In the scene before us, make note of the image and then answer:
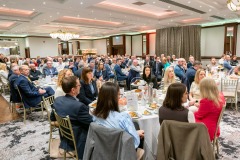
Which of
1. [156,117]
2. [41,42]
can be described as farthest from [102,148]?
[41,42]

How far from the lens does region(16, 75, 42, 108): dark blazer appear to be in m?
4.08

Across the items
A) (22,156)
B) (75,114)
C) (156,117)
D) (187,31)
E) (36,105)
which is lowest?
(22,156)

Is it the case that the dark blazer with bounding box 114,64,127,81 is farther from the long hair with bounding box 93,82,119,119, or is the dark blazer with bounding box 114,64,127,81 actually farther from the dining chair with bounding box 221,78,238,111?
the long hair with bounding box 93,82,119,119

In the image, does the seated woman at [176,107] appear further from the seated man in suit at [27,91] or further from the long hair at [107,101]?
the seated man in suit at [27,91]

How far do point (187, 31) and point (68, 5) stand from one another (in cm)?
879

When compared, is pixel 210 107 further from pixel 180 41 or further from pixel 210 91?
pixel 180 41

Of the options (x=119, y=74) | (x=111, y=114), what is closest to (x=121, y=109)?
(x=111, y=114)

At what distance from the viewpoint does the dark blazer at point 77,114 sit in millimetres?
2012

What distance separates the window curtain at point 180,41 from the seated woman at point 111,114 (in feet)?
39.7

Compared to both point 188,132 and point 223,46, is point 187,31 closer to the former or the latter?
point 223,46

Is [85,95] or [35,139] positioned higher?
[85,95]

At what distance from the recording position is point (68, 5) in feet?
21.3

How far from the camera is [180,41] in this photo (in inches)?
516

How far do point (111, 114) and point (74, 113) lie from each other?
50 cm
